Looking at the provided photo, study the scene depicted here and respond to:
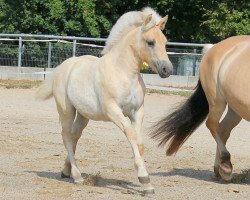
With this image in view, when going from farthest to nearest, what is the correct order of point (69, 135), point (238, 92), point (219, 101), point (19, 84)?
1. point (19, 84)
2. point (219, 101)
3. point (238, 92)
4. point (69, 135)

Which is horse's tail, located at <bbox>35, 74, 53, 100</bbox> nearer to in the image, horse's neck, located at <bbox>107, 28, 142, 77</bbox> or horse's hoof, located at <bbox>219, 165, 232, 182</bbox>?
horse's neck, located at <bbox>107, 28, 142, 77</bbox>

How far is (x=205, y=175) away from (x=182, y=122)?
2.35 ft

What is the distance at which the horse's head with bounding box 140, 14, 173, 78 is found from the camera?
24.4ft

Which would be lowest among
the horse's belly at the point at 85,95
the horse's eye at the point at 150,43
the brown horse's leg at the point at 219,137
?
the brown horse's leg at the point at 219,137

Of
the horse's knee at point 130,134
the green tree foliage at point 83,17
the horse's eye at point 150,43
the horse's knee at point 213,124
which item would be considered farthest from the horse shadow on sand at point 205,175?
the green tree foliage at point 83,17

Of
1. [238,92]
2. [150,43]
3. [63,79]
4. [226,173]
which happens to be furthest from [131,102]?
[226,173]

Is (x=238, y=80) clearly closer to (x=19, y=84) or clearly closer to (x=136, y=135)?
(x=136, y=135)

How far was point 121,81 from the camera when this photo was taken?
764 centimetres

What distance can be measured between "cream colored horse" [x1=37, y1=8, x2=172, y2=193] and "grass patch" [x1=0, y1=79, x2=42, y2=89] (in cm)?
1118

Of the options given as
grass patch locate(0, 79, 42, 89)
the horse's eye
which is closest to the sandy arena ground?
the horse's eye

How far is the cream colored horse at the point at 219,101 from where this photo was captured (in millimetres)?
8617

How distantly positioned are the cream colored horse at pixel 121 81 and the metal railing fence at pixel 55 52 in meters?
12.6

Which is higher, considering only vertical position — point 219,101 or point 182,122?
point 219,101

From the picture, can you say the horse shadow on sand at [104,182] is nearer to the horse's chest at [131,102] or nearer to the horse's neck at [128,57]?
the horse's chest at [131,102]
